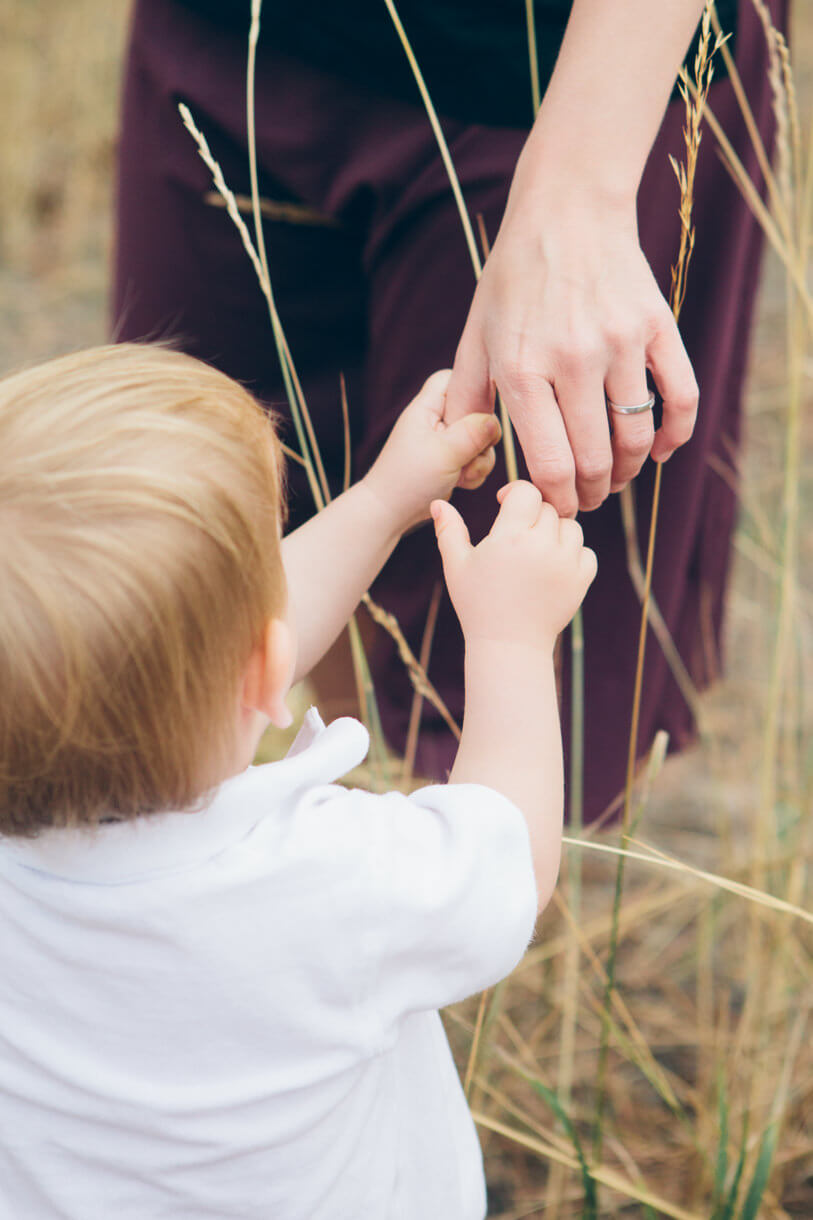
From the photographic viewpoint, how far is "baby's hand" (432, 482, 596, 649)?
2.20ft

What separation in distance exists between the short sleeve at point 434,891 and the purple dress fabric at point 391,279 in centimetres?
42

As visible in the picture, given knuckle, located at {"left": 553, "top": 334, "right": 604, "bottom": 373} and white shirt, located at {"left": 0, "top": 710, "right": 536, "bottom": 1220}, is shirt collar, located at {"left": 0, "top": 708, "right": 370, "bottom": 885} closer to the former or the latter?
white shirt, located at {"left": 0, "top": 710, "right": 536, "bottom": 1220}

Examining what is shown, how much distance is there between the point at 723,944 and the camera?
1516 millimetres

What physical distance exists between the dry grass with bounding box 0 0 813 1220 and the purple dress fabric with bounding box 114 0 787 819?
0.08m

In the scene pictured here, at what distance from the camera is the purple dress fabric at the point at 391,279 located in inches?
37.5

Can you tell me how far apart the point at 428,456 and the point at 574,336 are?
0.51 feet

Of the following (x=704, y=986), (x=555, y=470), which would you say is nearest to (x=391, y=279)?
(x=555, y=470)

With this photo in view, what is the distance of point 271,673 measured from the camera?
0.61 meters

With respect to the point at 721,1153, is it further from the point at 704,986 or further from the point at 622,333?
the point at 622,333

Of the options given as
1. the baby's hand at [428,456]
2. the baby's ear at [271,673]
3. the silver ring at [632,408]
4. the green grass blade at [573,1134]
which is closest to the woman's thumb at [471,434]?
the baby's hand at [428,456]

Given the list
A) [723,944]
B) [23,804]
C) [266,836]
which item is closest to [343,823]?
[266,836]

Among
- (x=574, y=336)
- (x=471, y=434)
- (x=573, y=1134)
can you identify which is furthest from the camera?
(x=573, y=1134)

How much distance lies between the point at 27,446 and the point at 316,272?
24.2 inches

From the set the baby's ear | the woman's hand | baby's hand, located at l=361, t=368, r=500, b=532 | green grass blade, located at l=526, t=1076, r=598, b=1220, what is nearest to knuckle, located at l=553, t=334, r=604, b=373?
the woman's hand
